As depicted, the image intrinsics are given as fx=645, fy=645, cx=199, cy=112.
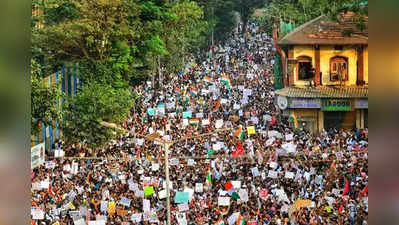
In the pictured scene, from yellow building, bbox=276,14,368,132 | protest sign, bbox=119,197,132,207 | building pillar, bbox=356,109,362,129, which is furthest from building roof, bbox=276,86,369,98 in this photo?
protest sign, bbox=119,197,132,207

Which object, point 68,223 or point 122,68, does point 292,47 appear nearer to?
point 122,68

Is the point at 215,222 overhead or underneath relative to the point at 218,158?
underneath

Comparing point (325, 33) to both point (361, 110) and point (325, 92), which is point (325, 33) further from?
point (361, 110)

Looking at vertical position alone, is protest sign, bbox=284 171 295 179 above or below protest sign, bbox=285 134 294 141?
below

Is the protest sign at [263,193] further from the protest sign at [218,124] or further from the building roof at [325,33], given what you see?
the building roof at [325,33]

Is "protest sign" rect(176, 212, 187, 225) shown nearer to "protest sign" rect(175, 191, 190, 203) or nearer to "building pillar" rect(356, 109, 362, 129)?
"protest sign" rect(175, 191, 190, 203)
